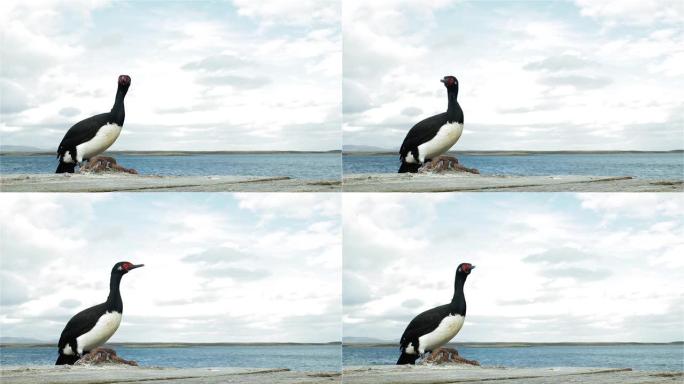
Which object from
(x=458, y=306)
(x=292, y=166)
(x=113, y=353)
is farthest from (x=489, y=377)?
(x=113, y=353)

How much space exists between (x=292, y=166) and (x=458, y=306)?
7.82 ft

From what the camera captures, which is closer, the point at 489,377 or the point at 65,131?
the point at 489,377

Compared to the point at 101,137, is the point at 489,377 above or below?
below

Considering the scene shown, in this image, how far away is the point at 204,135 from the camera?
12312mm

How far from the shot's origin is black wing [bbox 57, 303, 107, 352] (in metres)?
11.9

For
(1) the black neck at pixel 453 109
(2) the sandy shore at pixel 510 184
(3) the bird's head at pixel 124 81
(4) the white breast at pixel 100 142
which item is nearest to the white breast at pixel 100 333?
(4) the white breast at pixel 100 142

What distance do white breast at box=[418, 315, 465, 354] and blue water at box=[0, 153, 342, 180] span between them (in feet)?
6.45

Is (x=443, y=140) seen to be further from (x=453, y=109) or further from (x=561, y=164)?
(x=561, y=164)

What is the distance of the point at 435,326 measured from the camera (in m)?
12.0

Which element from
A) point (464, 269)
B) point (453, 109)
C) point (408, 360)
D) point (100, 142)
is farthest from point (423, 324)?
point (100, 142)

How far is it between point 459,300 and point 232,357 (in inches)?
104

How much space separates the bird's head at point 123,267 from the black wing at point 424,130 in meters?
3.23

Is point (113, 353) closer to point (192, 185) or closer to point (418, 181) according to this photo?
point (192, 185)

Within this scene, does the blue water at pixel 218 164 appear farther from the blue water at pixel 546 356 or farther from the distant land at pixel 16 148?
the blue water at pixel 546 356
